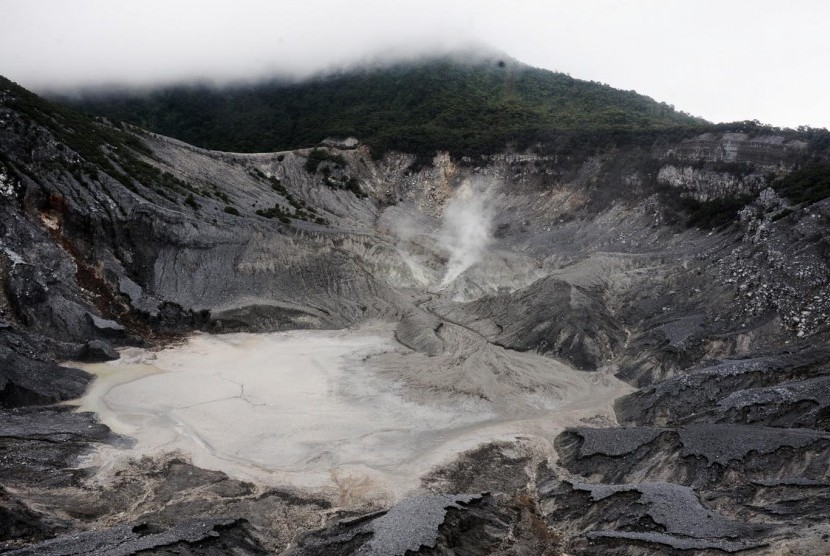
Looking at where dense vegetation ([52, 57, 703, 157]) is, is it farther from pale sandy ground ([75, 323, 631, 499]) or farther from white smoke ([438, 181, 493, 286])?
pale sandy ground ([75, 323, 631, 499])

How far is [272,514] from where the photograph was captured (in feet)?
67.6

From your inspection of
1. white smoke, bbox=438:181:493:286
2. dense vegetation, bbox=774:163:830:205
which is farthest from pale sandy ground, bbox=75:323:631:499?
dense vegetation, bbox=774:163:830:205

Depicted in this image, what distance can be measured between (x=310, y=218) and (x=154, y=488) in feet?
116

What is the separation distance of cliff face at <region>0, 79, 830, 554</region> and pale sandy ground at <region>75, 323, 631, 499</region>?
1.33 metres

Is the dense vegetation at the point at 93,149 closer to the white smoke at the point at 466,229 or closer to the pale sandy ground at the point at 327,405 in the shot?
the pale sandy ground at the point at 327,405

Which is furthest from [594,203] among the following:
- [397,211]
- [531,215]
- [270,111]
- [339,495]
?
[270,111]

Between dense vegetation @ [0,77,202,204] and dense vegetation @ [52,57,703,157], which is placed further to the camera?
dense vegetation @ [52,57,703,157]

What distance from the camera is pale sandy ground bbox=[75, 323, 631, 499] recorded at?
24328 millimetres

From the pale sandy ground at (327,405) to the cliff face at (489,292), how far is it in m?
1.33

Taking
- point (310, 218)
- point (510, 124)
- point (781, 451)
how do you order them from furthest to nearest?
point (510, 124) < point (310, 218) < point (781, 451)

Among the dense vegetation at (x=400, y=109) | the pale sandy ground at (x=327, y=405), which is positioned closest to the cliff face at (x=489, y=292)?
the pale sandy ground at (x=327, y=405)

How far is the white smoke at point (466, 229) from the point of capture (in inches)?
2147

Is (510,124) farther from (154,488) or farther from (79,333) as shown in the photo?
(154,488)

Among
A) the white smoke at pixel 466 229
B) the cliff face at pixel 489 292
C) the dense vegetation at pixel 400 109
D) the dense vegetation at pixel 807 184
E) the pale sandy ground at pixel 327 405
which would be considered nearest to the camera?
the cliff face at pixel 489 292
